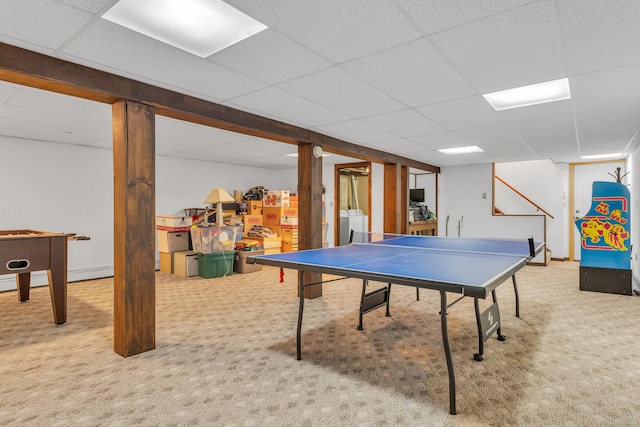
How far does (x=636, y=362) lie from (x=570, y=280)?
337 centimetres

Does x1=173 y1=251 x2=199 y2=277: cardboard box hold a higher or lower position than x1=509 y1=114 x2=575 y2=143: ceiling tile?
lower

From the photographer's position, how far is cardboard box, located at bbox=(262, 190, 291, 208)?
7.45 meters

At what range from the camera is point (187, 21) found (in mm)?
1931

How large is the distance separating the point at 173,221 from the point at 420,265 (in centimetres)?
494

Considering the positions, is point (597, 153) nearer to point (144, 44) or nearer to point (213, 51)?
point (213, 51)

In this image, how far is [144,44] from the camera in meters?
2.15

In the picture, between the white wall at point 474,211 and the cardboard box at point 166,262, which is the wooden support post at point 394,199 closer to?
the white wall at point 474,211

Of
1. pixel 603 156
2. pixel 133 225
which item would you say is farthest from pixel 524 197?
pixel 133 225

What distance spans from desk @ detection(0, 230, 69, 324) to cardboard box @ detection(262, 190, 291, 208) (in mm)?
4263

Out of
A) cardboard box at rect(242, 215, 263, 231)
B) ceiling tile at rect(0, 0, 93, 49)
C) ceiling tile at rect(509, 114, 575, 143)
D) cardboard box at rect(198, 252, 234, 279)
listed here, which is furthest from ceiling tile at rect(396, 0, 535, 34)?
cardboard box at rect(242, 215, 263, 231)

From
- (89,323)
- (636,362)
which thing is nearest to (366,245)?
(636,362)

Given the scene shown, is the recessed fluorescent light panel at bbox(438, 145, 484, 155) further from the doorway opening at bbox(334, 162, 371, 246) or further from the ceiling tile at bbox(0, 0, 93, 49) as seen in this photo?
the ceiling tile at bbox(0, 0, 93, 49)

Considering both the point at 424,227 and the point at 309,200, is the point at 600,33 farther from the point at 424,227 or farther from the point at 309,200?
the point at 424,227

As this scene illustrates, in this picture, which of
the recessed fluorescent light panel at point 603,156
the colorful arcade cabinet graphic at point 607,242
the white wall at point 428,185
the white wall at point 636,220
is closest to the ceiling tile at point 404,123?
the colorful arcade cabinet graphic at point 607,242
